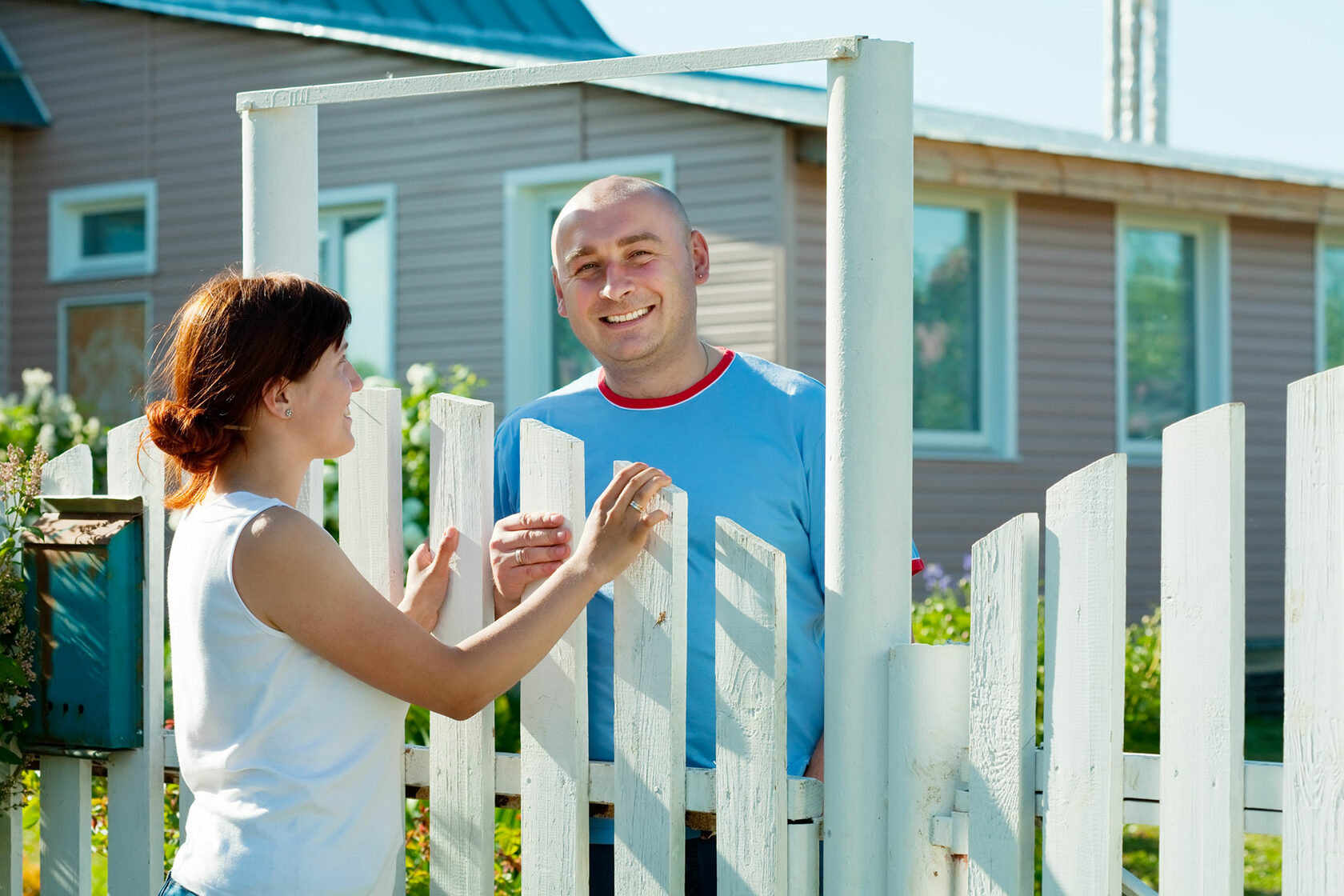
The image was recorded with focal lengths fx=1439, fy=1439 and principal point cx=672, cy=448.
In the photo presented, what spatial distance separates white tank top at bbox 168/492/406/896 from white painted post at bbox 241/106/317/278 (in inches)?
27.7

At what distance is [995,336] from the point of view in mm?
10016

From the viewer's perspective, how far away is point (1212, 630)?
1.83 meters

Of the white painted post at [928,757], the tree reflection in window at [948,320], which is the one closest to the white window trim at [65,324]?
the tree reflection in window at [948,320]

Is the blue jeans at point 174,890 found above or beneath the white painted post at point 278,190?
beneath

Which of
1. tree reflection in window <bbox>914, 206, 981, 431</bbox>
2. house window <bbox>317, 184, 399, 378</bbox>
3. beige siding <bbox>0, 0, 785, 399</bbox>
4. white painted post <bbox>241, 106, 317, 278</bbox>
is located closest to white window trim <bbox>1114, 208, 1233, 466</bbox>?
tree reflection in window <bbox>914, 206, 981, 431</bbox>

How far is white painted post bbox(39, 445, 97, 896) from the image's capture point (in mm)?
2709

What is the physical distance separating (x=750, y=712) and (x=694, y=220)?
7242 millimetres

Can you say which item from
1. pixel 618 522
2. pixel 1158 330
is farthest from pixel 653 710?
pixel 1158 330

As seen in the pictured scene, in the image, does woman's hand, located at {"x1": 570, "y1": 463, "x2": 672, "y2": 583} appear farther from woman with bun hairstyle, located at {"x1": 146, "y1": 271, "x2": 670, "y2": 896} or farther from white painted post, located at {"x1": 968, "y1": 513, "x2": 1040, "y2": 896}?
white painted post, located at {"x1": 968, "y1": 513, "x2": 1040, "y2": 896}

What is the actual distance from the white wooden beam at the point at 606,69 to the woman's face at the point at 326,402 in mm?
443

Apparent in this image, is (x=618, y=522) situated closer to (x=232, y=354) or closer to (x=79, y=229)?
(x=232, y=354)

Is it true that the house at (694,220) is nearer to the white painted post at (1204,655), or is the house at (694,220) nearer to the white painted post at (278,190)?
the white painted post at (278,190)

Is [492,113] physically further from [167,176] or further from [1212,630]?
[1212,630]

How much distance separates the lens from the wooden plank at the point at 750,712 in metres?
2.14
